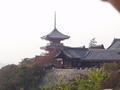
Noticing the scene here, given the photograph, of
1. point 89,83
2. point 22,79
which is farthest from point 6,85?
point 89,83

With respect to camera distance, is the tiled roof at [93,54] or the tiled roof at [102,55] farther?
the tiled roof at [93,54]

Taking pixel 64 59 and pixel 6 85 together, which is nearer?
pixel 6 85

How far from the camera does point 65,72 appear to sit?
3212cm

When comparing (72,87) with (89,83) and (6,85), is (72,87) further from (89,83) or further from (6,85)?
(6,85)

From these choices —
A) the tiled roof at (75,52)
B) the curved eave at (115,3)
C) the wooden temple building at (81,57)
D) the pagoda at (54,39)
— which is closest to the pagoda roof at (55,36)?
the pagoda at (54,39)

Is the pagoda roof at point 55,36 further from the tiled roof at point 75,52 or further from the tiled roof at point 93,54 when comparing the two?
the tiled roof at point 93,54

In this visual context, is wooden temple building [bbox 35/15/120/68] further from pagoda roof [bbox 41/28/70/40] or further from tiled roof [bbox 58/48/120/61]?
pagoda roof [bbox 41/28/70/40]

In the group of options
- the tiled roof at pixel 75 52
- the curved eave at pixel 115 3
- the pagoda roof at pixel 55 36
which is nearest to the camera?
the curved eave at pixel 115 3

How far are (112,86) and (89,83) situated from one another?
5.65 m

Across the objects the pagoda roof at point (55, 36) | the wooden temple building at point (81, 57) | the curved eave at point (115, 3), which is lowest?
the wooden temple building at point (81, 57)

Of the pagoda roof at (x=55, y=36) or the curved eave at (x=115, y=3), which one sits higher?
the curved eave at (x=115, y=3)

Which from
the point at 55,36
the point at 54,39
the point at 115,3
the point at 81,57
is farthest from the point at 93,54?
the point at 115,3

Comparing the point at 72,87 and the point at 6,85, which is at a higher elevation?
the point at 72,87

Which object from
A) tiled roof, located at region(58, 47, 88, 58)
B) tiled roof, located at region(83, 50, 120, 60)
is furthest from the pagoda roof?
tiled roof, located at region(83, 50, 120, 60)
